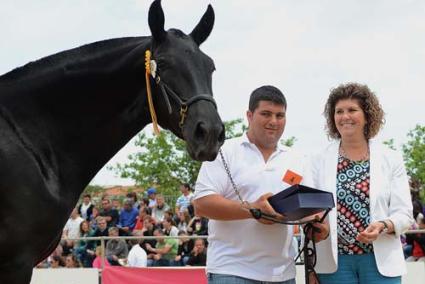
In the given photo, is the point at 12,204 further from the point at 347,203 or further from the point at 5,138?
the point at 347,203

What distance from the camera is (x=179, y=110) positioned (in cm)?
402

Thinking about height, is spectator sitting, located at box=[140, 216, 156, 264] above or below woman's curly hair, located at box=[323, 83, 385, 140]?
below

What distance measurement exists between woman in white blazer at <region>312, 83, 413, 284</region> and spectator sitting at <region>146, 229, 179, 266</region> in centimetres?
718

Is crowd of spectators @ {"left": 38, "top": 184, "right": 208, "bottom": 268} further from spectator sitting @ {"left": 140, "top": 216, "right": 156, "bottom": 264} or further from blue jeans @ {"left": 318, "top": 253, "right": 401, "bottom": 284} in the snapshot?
blue jeans @ {"left": 318, "top": 253, "right": 401, "bottom": 284}

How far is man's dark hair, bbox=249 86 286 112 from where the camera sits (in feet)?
14.4

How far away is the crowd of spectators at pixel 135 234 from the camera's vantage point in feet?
37.5

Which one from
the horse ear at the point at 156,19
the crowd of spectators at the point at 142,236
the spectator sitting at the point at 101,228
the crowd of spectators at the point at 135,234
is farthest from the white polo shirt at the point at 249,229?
the spectator sitting at the point at 101,228

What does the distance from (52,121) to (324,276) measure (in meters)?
1.97

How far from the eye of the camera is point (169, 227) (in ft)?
42.4

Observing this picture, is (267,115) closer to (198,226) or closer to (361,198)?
(361,198)

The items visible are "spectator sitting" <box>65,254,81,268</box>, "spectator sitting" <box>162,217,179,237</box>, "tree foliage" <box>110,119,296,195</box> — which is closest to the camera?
"spectator sitting" <box>65,254,81,268</box>

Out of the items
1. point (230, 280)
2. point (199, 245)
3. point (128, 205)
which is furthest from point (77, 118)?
point (128, 205)

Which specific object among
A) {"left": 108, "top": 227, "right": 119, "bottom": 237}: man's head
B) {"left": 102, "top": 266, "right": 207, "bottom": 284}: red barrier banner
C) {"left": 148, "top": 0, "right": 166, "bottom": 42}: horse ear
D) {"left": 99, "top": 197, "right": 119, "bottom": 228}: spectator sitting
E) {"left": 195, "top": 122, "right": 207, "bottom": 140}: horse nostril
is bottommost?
{"left": 102, "top": 266, "right": 207, "bottom": 284}: red barrier banner

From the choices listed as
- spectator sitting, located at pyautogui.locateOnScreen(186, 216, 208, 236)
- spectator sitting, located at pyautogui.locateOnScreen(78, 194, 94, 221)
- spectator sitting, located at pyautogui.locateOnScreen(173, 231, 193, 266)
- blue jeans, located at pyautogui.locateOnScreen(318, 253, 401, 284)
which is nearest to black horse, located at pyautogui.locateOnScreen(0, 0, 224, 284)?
blue jeans, located at pyautogui.locateOnScreen(318, 253, 401, 284)
